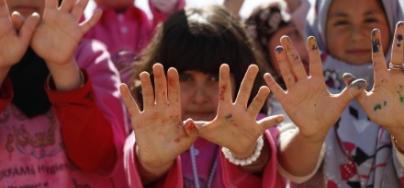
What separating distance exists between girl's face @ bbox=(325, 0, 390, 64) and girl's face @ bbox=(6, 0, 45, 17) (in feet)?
3.06

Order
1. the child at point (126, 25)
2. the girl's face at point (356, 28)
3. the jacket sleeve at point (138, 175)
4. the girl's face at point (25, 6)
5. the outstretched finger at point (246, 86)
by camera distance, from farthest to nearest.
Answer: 1. the child at point (126, 25)
2. the girl's face at point (356, 28)
3. the girl's face at point (25, 6)
4. the jacket sleeve at point (138, 175)
5. the outstretched finger at point (246, 86)

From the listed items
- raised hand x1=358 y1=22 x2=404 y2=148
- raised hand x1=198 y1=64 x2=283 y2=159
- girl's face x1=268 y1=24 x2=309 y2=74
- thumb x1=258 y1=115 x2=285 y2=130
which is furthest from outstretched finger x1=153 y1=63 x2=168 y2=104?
girl's face x1=268 y1=24 x2=309 y2=74

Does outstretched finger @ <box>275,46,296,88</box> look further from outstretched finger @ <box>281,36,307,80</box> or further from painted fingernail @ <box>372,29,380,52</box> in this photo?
painted fingernail @ <box>372,29,380,52</box>

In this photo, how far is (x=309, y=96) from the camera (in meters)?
1.68

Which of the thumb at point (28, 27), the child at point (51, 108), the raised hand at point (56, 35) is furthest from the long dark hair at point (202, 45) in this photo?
the thumb at point (28, 27)

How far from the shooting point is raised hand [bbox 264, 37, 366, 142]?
65.8 inches

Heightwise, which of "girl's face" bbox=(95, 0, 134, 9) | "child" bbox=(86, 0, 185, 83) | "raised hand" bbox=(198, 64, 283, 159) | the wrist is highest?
"raised hand" bbox=(198, 64, 283, 159)

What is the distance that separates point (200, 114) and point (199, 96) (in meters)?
0.05

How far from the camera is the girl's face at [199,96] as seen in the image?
1.99 metres

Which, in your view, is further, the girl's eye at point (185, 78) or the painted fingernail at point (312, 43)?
the girl's eye at point (185, 78)

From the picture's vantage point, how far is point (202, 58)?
2035 mm

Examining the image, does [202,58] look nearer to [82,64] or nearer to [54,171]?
[82,64]

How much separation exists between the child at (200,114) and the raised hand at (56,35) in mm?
221

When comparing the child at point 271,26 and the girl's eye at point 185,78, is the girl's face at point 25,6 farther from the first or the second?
the child at point 271,26
